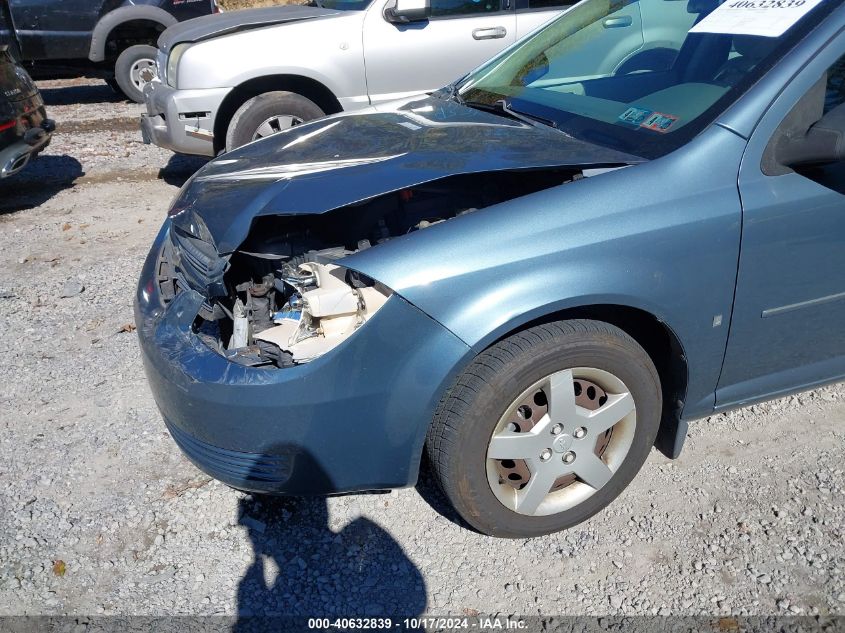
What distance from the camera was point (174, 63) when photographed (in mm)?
5754

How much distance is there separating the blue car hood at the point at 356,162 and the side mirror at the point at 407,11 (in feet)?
8.01

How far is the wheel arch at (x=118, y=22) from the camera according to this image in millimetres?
8828

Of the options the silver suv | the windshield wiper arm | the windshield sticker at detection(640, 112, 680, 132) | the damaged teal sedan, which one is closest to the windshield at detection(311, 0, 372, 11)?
the silver suv

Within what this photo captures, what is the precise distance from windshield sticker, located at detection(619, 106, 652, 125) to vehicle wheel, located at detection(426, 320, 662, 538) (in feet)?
2.62

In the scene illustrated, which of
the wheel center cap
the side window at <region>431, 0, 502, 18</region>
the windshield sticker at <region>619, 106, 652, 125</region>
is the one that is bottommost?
the wheel center cap

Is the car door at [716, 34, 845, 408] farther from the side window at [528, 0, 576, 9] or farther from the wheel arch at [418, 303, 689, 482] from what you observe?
the side window at [528, 0, 576, 9]

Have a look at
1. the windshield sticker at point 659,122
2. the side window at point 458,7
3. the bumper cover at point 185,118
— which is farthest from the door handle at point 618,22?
the bumper cover at point 185,118

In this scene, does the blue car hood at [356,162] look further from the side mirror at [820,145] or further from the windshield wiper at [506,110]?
the side mirror at [820,145]

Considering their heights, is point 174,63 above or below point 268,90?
above

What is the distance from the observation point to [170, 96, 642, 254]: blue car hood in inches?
95.0

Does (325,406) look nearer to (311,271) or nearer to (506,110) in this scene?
(311,271)

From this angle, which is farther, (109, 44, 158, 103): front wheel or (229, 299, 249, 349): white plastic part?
(109, 44, 158, 103): front wheel

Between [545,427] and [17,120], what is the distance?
211 inches

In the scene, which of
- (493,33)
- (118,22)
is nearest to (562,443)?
(493,33)
